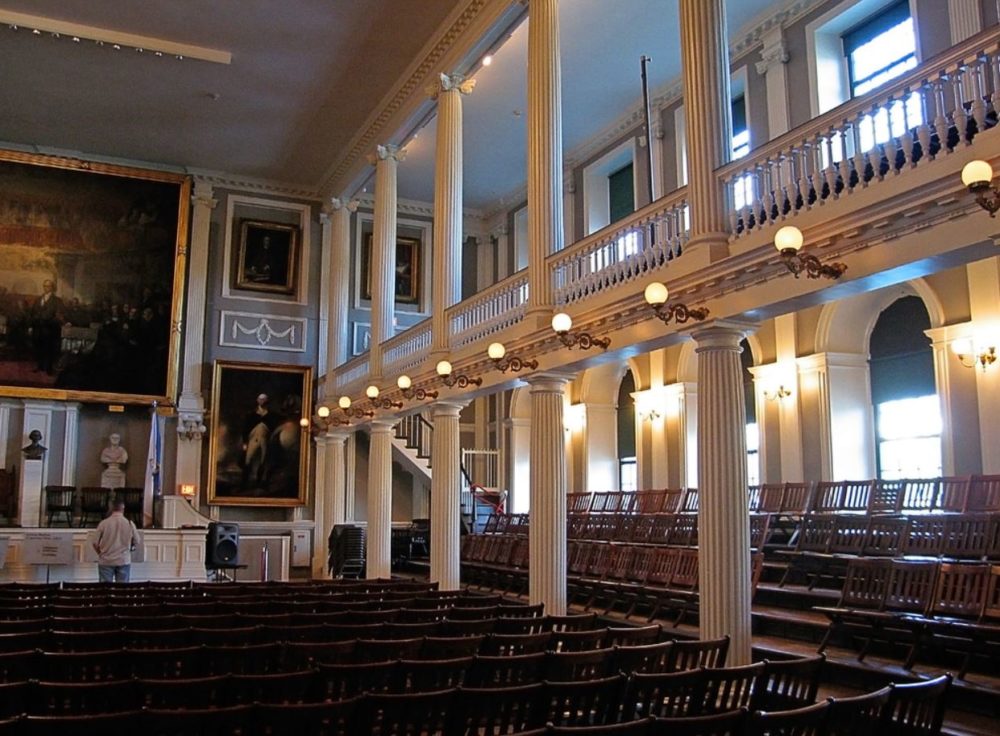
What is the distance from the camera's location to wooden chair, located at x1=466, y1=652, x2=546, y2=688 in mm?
5680

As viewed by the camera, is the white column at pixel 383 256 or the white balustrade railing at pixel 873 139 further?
the white column at pixel 383 256

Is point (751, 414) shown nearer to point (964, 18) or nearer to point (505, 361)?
point (505, 361)

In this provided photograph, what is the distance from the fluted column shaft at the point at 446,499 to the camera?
50.4 feet

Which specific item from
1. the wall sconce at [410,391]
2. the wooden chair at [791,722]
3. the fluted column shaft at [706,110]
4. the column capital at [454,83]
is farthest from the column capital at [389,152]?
the wooden chair at [791,722]

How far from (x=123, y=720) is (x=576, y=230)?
18.8 metres

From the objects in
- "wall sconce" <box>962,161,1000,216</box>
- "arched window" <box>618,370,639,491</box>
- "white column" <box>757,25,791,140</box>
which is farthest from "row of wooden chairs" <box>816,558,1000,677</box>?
"arched window" <box>618,370,639,491</box>

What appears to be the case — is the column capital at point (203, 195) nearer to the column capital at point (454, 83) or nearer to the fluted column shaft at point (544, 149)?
the column capital at point (454, 83)

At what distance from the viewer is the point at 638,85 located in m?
18.6

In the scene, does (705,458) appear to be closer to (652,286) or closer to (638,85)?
(652,286)

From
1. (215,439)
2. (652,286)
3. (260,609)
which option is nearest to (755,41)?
(652,286)

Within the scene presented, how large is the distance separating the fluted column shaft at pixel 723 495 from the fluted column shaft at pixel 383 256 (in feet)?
35.9

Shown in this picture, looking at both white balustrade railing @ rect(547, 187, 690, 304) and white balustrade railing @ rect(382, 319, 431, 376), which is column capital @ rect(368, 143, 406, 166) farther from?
white balustrade railing @ rect(547, 187, 690, 304)

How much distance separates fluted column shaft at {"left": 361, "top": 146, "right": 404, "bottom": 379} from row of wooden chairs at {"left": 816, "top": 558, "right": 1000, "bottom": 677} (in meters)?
12.1


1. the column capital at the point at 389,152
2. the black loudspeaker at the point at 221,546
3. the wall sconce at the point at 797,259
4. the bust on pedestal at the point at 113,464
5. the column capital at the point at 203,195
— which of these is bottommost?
the black loudspeaker at the point at 221,546
